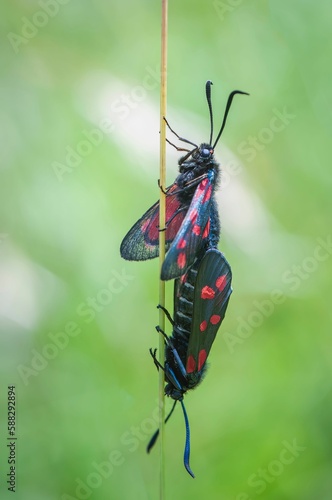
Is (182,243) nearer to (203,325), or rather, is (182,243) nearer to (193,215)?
(193,215)

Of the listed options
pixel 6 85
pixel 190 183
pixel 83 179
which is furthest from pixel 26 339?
pixel 6 85

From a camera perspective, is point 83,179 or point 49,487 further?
point 83,179

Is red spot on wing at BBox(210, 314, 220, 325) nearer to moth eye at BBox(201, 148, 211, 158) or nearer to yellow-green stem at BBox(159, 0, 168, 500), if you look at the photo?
yellow-green stem at BBox(159, 0, 168, 500)

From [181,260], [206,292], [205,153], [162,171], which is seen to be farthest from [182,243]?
[205,153]

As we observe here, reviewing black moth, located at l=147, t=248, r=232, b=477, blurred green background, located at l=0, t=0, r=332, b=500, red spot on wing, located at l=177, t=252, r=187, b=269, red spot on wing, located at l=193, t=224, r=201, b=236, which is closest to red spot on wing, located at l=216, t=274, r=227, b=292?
black moth, located at l=147, t=248, r=232, b=477

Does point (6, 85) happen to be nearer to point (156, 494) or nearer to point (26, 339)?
point (26, 339)
